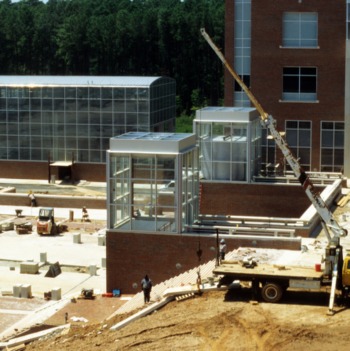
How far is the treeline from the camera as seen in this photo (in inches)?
5896

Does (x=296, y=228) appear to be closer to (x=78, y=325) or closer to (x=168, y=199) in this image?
(x=168, y=199)

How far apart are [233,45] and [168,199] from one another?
32284mm

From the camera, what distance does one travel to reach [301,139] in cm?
7812

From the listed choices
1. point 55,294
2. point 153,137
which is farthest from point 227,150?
point 55,294

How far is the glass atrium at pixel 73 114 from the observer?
87.6 metres

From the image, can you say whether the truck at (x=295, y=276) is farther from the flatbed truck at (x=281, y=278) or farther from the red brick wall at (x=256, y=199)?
the red brick wall at (x=256, y=199)

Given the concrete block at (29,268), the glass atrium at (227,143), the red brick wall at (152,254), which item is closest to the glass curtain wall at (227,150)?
the glass atrium at (227,143)

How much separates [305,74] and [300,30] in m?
3.10

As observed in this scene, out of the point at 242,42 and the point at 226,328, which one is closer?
the point at 226,328

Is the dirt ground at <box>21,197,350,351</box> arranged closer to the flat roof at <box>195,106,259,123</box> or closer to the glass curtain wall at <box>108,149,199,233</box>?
the glass curtain wall at <box>108,149,199,233</box>

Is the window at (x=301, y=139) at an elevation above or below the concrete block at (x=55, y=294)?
above

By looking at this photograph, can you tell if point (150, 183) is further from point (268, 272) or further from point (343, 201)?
point (343, 201)

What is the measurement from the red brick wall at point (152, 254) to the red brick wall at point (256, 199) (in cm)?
1574

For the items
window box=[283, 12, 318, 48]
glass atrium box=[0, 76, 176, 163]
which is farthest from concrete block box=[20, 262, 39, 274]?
glass atrium box=[0, 76, 176, 163]
